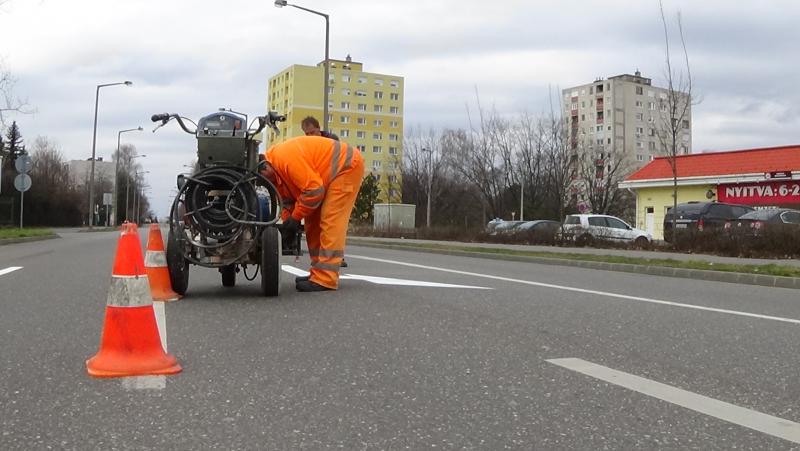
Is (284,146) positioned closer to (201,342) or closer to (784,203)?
(201,342)

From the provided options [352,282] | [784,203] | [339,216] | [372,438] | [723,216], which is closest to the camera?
[372,438]

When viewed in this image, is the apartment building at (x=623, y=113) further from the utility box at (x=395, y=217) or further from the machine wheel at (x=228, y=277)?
the machine wheel at (x=228, y=277)

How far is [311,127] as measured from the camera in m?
7.85

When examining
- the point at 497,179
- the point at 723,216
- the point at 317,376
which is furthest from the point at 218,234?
the point at 497,179

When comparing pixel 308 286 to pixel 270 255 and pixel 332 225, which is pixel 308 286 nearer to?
pixel 332 225

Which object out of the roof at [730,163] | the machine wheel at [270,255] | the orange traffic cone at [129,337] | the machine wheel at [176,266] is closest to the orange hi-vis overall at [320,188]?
the machine wheel at [270,255]

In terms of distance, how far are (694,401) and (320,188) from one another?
14.9ft

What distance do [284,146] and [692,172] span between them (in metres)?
33.6

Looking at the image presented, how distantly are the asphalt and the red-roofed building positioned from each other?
29114mm

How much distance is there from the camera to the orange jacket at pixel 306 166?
23.6 ft

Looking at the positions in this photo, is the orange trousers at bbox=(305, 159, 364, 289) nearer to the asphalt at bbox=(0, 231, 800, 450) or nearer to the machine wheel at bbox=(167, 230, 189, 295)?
the asphalt at bbox=(0, 231, 800, 450)

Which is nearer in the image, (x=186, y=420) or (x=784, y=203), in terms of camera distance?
(x=186, y=420)

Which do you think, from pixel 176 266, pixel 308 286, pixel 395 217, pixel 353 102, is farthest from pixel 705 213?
pixel 353 102

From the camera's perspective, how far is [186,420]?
10.2 ft
